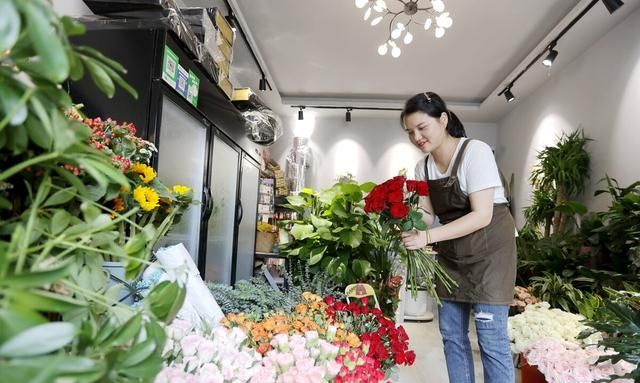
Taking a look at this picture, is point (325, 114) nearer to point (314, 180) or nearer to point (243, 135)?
point (314, 180)

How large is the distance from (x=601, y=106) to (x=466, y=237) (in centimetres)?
276

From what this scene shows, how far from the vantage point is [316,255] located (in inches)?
66.1

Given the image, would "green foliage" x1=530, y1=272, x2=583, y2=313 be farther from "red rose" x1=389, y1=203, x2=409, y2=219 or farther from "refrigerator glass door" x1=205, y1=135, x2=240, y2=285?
"refrigerator glass door" x1=205, y1=135, x2=240, y2=285

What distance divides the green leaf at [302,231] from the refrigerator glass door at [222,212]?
672mm

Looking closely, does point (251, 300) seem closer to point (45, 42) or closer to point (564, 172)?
point (45, 42)

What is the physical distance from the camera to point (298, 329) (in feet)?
3.17

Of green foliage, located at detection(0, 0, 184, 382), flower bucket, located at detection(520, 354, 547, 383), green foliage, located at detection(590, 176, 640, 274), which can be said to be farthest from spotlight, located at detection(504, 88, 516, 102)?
green foliage, located at detection(0, 0, 184, 382)

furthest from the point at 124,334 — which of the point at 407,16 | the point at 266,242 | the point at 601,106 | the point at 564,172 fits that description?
the point at 601,106

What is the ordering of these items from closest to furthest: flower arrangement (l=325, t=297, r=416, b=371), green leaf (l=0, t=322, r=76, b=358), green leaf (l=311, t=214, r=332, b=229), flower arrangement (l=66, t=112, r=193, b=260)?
green leaf (l=0, t=322, r=76, b=358) < flower arrangement (l=66, t=112, r=193, b=260) < flower arrangement (l=325, t=297, r=416, b=371) < green leaf (l=311, t=214, r=332, b=229)

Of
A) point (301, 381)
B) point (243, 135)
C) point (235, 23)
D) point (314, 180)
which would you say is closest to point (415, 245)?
point (301, 381)

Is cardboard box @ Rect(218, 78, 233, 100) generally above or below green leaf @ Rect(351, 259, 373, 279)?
above

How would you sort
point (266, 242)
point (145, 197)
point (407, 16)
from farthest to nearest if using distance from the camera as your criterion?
point (407, 16) → point (266, 242) → point (145, 197)

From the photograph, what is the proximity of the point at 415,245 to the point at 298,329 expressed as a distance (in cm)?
66

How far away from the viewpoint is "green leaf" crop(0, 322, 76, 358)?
0.22 meters
